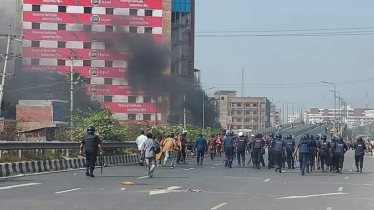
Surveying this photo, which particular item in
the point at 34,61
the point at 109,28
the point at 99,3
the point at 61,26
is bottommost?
the point at 34,61

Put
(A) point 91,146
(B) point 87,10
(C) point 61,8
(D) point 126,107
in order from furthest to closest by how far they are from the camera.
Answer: (C) point 61,8
(B) point 87,10
(D) point 126,107
(A) point 91,146

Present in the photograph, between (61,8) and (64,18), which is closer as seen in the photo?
(64,18)

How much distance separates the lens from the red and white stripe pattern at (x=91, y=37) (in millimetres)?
71188

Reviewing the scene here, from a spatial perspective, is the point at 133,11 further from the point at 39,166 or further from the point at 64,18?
the point at 39,166

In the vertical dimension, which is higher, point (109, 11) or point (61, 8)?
point (61, 8)

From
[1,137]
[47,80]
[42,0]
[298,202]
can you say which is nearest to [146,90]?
[47,80]

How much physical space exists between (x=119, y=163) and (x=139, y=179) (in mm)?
13346

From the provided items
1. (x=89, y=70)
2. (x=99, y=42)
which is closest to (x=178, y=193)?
(x=99, y=42)

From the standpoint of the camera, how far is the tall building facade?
68000 millimetres

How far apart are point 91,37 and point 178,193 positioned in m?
52.8

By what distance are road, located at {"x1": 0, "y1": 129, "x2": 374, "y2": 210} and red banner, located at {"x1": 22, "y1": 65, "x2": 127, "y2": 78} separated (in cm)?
4063

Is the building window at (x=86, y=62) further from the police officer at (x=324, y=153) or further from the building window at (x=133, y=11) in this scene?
the police officer at (x=324, y=153)

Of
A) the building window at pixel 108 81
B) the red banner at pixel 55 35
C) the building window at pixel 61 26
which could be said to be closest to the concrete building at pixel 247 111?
the building window at pixel 61 26

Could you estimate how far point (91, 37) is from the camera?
69.8 meters
